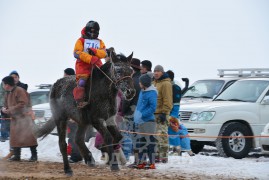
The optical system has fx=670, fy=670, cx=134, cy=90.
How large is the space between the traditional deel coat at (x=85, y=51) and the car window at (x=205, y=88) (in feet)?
23.6

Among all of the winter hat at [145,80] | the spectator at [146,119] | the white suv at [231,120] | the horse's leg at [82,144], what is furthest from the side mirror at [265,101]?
the horse's leg at [82,144]

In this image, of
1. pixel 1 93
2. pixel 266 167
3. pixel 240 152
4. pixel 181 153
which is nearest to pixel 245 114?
pixel 240 152

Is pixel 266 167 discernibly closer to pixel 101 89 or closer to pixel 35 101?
pixel 101 89

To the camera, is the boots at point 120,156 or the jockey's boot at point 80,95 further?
the boots at point 120,156

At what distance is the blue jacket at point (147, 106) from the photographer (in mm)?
13562

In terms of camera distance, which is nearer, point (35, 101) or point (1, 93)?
point (1, 93)

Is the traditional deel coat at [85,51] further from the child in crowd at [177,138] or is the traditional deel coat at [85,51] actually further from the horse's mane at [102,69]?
the child in crowd at [177,138]

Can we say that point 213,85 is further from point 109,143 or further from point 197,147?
point 109,143

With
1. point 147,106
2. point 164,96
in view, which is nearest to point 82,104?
point 147,106

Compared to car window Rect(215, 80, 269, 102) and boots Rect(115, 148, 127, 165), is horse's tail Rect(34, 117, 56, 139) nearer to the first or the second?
boots Rect(115, 148, 127, 165)

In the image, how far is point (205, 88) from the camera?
20062 mm

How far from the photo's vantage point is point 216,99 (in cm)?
1817

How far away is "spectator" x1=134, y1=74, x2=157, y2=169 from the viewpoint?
1354 cm

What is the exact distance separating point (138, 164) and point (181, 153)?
2568 millimetres
